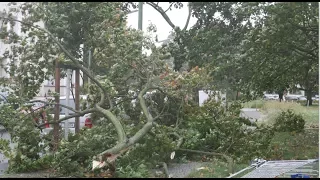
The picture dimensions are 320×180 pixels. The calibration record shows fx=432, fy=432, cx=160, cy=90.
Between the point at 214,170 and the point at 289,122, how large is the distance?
298 centimetres

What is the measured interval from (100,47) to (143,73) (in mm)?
638

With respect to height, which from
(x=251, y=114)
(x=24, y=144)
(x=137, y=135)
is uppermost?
(x=251, y=114)

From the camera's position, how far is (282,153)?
21.6 feet

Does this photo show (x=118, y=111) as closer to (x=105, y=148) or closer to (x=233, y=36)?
(x=105, y=148)

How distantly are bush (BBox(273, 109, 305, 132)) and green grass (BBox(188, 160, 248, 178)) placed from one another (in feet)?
6.47

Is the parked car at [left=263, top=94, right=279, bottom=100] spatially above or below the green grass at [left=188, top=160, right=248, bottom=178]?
above

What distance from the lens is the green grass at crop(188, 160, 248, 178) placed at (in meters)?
4.80

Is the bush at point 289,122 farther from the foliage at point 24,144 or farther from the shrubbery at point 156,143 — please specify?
the foliage at point 24,144

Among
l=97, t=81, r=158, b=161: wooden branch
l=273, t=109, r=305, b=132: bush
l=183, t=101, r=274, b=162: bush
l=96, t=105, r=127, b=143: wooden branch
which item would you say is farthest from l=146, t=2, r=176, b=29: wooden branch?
l=273, t=109, r=305, b=132: bush

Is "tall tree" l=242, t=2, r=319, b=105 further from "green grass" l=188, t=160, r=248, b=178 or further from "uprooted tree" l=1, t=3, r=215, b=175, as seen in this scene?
"green grass" l=188, t=160, r=248, b=178

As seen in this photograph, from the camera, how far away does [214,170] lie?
5008 millimetres

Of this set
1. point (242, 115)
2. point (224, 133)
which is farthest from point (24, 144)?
point (242, 115)

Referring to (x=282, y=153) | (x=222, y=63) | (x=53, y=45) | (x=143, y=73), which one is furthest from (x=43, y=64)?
(x=282, y=153)

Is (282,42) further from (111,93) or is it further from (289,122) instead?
(289,122)
